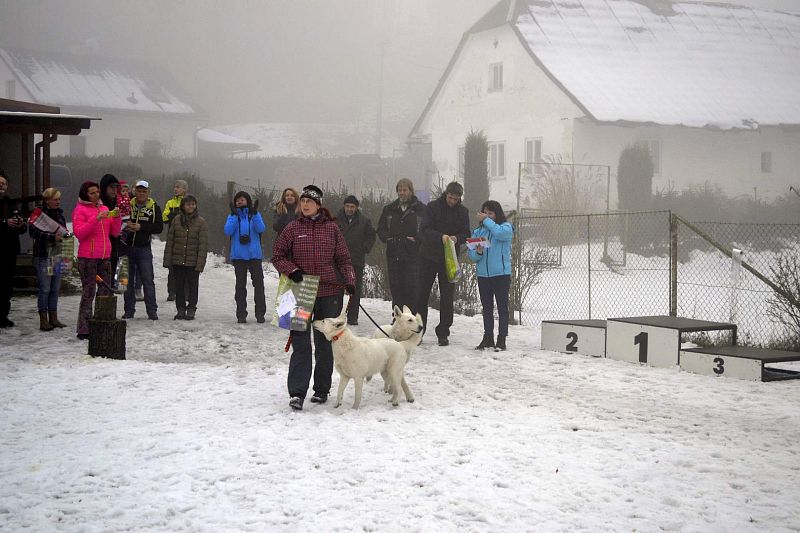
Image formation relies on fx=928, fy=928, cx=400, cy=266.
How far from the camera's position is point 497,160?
34.8 m

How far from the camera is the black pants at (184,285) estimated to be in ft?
43.0

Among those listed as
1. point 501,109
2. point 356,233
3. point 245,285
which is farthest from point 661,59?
point 245,285

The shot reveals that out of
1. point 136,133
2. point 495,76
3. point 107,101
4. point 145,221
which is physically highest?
point 107,101

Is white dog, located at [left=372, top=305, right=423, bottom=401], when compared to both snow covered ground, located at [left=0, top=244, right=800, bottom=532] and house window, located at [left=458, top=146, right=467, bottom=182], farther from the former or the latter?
house window, located at [left=458, top=146, right=467, bottom=182]

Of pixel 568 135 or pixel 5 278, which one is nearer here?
pixel 5 278

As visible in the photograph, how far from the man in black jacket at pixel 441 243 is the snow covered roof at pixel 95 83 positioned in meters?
49.1

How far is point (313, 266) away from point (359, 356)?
0.87m

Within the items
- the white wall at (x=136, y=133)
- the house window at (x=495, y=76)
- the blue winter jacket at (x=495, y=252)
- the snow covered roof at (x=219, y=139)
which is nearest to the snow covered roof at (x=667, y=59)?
the house window at (x=495, y=76)

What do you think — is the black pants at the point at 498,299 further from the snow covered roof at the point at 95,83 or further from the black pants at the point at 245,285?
the snow covered roof at the point at 95,83

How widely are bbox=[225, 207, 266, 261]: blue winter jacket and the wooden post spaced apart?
11.2 feet

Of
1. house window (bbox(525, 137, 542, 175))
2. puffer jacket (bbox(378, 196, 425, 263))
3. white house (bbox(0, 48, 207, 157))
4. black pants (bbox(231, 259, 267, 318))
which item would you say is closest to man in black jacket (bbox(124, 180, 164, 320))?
black pants (bbox(231, 259, 267, 318))

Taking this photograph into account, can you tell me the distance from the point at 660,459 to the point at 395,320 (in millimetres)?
3229

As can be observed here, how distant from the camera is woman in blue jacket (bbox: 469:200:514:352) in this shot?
1134 cm

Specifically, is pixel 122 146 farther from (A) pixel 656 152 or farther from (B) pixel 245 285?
(B) pixel 245 285
